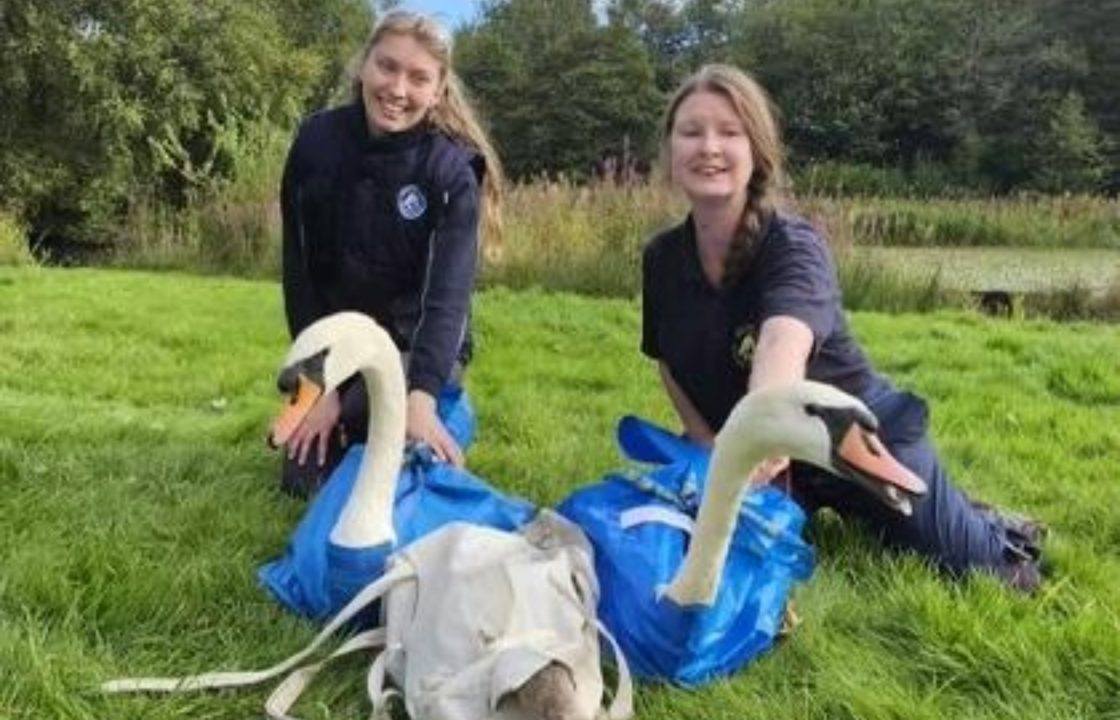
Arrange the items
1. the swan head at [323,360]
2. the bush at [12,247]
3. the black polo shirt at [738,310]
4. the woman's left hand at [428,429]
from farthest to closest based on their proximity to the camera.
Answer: the bush at [12,247] < the woman's left hand at [428,429] < the black polo shirt at [738,310] < the swan head at [323,360]

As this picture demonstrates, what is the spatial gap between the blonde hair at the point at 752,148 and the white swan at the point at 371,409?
966mm

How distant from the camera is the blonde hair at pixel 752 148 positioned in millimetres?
3412

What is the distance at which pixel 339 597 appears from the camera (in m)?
3.01

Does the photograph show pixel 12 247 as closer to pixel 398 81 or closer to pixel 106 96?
pixel 106 96

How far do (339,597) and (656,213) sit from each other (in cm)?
852

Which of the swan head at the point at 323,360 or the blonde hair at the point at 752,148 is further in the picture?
the blonde hair at the point at 752,148

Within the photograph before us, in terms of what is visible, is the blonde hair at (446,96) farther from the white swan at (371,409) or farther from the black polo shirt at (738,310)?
the white swan at (371,409)

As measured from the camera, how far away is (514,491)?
13.9ft

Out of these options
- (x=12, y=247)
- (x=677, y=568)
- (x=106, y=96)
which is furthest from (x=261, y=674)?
(x=106, y=96)

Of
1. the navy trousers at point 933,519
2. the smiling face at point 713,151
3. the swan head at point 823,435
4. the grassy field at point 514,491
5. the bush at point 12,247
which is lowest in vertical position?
the bush at point 12,247

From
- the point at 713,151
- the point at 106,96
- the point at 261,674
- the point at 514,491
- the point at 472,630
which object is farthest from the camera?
the point at 106,96

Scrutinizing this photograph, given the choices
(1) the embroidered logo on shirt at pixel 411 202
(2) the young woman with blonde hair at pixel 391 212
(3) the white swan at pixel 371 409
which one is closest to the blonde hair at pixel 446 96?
(2) the young woman with blonde hair at pixel 391 212

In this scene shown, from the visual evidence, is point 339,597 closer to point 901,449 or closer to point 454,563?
point 454,563

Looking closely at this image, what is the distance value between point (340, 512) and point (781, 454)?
3.76 ft
